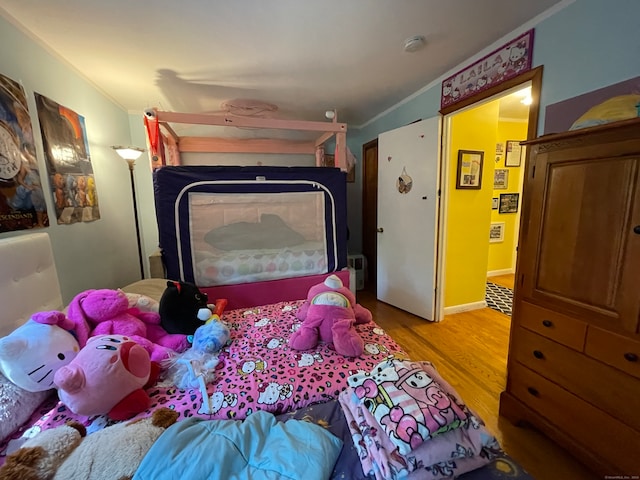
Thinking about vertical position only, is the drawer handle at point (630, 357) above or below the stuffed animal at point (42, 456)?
above

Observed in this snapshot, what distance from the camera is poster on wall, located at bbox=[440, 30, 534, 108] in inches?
66.4

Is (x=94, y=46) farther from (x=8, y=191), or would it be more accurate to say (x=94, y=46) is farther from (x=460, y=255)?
(x=460, y=255)

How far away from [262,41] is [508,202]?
4223 mm

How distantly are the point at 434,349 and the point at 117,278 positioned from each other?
308cm

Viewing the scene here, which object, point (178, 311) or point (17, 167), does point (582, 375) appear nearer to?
point (178, 311)

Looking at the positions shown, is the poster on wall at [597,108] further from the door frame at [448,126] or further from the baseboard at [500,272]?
the baseboard at [500,272]

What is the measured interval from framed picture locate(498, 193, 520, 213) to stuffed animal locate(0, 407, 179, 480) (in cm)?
490

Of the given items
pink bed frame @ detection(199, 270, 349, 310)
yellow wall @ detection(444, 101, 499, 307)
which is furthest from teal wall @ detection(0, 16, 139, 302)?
yellow wall @ detection(444, 101, 499, 307)

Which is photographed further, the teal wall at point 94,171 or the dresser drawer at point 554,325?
the teal wall at point 94,171

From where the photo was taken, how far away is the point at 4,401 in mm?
926

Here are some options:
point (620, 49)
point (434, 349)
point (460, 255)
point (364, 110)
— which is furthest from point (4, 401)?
point (364, 110)

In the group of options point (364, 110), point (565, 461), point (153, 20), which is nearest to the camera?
A: point (565, 461)

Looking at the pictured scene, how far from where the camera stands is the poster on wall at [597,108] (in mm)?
1080

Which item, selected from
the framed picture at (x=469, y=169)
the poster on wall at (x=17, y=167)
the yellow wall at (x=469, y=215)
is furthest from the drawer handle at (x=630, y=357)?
the poster on wall at (x=17, y=167)
